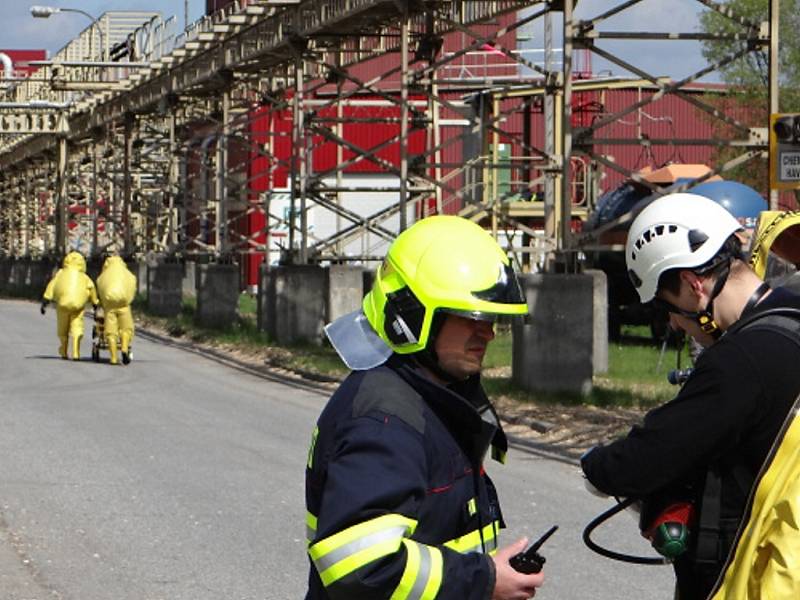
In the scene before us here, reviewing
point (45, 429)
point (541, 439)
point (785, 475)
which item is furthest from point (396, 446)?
point (45, 429)

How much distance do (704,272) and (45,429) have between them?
1366 centimetres

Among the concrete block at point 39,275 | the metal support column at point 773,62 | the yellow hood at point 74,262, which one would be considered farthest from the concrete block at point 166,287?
the metal support column at point 773,62

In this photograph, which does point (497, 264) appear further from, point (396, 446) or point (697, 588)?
point (697, 588)

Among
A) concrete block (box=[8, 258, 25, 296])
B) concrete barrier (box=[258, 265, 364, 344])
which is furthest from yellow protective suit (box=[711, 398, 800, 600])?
concrete block (box=[8, 258, 25, 296])

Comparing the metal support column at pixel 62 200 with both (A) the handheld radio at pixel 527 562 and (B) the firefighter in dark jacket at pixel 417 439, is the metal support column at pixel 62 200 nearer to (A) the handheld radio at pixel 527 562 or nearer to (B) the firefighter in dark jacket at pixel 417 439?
(B) the firefighter in dark jacket at pixel 417 439

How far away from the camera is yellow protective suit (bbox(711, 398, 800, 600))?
3.66 metres

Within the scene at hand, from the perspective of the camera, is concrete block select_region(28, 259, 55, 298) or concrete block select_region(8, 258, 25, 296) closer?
concrete block select_region(28, 259, 55, 298)

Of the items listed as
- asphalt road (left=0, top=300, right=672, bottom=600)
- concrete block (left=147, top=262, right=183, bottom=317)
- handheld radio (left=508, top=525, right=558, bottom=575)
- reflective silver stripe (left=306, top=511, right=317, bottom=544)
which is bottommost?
asphalt road (left=0, top=300, right=672, bottom=600)

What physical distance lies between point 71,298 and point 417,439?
2544 centimetres

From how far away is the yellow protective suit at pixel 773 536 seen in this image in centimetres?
366

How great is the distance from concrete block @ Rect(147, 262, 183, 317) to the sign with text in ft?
98.1

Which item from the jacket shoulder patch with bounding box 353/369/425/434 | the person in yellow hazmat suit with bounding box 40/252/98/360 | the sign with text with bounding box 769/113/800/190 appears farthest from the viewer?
the person in yellow hazmat suit with bounding box 40/252/98/360

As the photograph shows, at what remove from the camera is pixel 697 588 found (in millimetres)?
4305

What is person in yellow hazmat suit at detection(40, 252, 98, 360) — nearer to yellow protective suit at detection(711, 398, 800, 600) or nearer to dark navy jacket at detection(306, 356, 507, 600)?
dark navy jacket at detection(306, 356, 507, 600)
